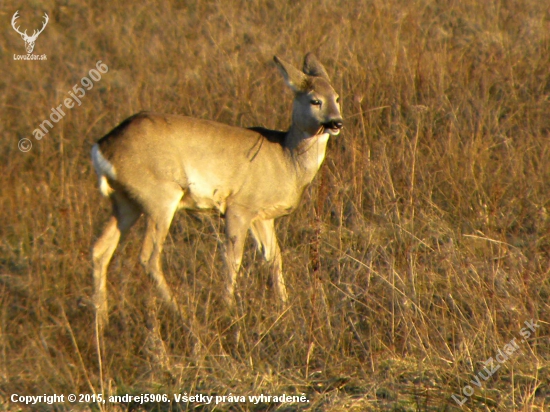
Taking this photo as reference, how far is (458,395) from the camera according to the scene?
367cm

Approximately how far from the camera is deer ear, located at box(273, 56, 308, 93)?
621 cm

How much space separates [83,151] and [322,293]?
3836 millimetres

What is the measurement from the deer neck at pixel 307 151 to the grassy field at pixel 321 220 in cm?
32

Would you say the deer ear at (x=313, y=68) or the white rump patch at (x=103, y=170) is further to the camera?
the deer ear at (x=313, y=68)

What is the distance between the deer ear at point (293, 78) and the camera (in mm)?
6211

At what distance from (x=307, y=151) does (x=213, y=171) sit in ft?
2.65

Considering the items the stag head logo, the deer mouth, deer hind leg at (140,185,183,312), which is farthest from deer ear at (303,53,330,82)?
the stag head logo

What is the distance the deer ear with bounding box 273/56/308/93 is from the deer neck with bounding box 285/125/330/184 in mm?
340

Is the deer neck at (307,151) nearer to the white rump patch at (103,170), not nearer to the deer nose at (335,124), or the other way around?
the deer nose at (335,124)

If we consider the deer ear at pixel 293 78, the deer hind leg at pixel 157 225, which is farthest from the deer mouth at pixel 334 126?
the deer hind leg at pixel 157 225

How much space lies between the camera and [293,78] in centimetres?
622
